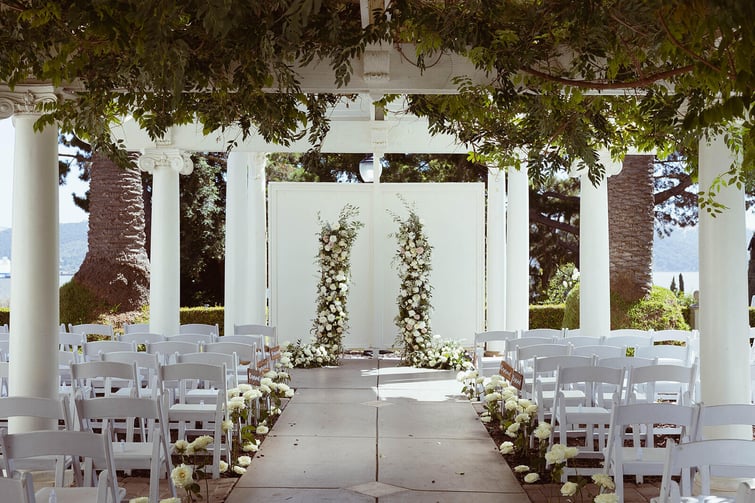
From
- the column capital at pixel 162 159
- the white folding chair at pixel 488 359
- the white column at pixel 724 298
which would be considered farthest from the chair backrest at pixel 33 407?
the column capital at pixel 162 159

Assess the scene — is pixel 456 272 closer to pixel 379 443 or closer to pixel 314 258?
pixel 314 258

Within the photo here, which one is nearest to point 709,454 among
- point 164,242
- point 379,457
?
point 379,457

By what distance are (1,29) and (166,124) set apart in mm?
1607

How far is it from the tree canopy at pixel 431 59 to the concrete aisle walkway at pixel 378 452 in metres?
2.68

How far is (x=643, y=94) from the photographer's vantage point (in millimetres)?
7461

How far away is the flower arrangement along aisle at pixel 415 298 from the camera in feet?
49.1

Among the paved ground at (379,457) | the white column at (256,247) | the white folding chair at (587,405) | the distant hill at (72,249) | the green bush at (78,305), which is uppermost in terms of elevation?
the distant hill at (72,249)

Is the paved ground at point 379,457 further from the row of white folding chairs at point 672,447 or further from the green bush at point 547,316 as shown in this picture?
the green bush at point 547,316

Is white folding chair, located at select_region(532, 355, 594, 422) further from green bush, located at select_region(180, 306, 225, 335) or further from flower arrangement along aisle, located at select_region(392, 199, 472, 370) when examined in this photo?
green bush, located at select_region(180, 306, 225, 335)

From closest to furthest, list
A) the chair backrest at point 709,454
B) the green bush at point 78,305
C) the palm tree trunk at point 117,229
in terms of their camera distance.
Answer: the chair backrest at point 709,454, the green bush at point 78,305, the palm tree trunk at point 117,229

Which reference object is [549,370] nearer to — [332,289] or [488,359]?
[488,359]

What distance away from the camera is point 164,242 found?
1295 centimetres

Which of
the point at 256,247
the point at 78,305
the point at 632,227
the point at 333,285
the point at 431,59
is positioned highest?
the point at 431,59

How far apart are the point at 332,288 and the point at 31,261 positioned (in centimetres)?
806
